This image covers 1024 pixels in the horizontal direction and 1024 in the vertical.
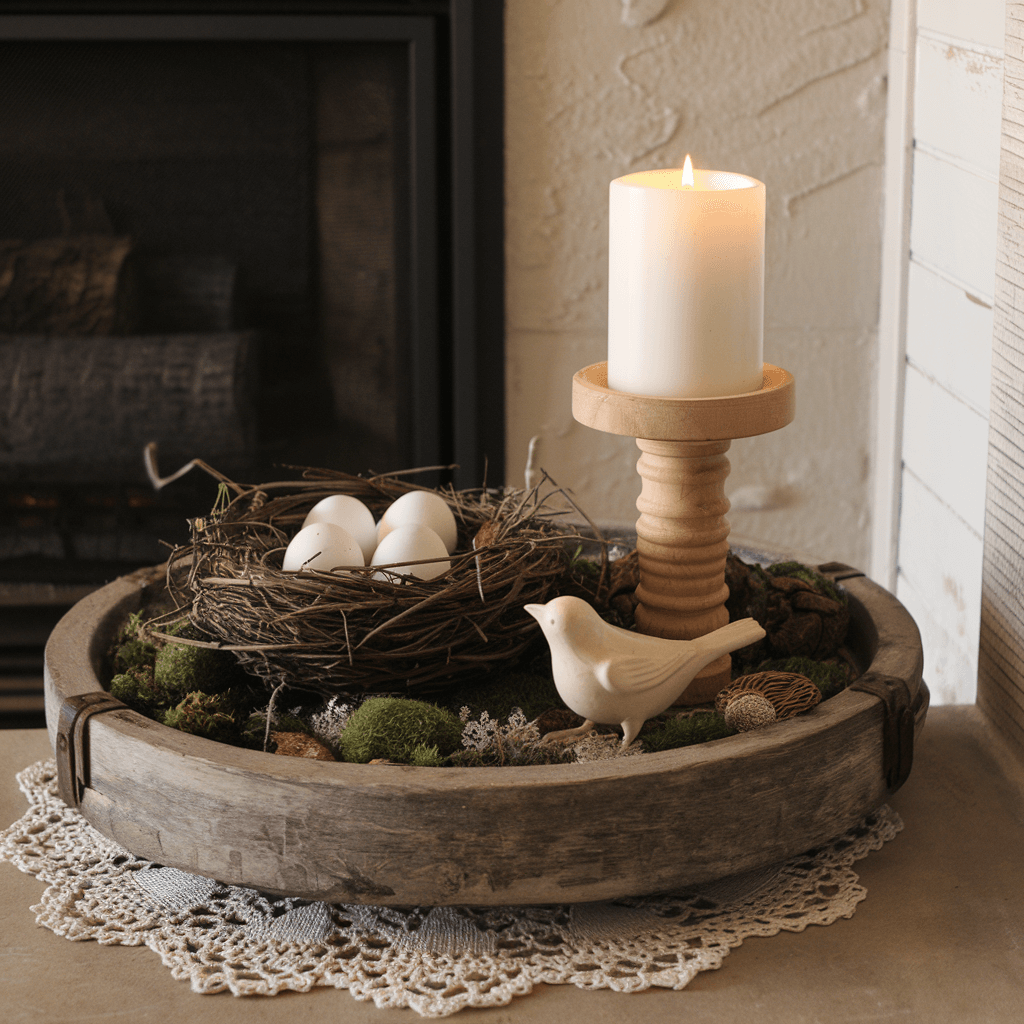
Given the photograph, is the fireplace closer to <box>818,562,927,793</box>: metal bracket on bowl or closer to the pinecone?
the pinecone

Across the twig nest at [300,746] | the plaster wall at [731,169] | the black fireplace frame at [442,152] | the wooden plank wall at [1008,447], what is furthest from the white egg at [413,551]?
the plaster wall at [731,169]

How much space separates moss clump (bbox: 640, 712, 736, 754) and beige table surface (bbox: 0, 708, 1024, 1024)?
0.34ft

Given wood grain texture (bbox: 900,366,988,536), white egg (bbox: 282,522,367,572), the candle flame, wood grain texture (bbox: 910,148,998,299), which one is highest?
the candle flame

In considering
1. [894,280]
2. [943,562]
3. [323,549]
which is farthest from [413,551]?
[894,280]

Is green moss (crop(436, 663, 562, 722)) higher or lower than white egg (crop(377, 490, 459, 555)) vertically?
lower

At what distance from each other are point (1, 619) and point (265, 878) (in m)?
1.24

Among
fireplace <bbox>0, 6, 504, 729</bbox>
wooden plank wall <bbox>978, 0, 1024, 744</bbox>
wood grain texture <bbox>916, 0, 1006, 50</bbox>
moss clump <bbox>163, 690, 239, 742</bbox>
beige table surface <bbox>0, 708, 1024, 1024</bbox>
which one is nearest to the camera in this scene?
beige table surface <bbox>0, 708, 1024, 1024</bbox>

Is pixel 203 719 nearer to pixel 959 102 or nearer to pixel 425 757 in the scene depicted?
pixel 425 757

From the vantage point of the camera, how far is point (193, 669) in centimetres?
68

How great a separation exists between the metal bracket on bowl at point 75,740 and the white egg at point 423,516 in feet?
0.71

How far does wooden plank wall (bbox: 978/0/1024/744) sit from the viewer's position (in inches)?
29.4

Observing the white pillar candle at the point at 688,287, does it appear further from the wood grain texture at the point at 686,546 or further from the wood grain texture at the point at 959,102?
the wood grain texture at the point at 959,102

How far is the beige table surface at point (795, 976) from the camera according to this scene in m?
0.53

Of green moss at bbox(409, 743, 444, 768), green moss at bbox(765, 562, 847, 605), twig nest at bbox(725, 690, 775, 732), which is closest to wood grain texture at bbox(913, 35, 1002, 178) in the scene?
green moss at bbox(765, 562, 847, 605)
